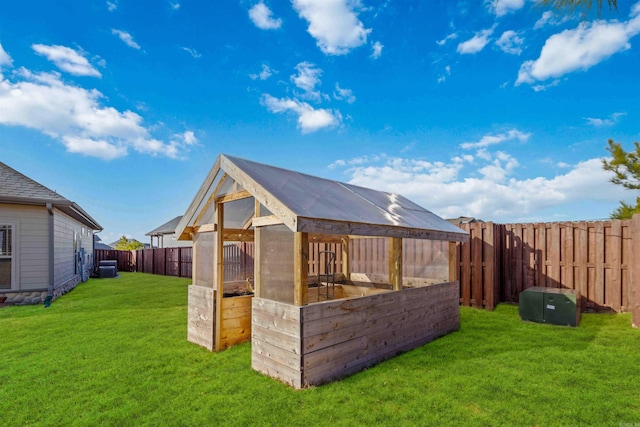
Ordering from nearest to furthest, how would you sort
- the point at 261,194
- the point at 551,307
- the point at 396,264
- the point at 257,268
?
the point at 261,194 < the point at 257,268 < the point at 396,264 < the point at 551,307

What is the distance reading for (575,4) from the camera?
13.6 feet

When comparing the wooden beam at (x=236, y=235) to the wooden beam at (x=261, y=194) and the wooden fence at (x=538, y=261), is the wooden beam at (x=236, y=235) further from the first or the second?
the wooden beam at (x=261, y=194)

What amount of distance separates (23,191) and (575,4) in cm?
1446

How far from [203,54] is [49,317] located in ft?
30.5

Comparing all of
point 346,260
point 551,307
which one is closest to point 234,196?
point 346,260

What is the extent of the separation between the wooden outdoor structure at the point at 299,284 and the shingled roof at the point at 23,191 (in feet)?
23.1

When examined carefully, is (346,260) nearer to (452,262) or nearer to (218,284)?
(452,262)

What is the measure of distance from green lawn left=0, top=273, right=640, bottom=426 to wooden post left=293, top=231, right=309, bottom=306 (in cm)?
109

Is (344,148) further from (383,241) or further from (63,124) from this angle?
(63,124)

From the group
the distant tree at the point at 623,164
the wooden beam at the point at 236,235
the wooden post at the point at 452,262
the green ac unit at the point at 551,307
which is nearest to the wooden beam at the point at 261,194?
the wooden beam at the point at 236,235

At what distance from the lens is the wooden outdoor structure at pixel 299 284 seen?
3.95 meters

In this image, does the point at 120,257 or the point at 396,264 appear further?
the point at 120,257

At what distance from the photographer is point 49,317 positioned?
7.94 m

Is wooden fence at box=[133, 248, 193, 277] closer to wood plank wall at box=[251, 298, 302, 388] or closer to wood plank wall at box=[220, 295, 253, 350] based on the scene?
wood plank wall at box=[220, 295, 253, 350]
